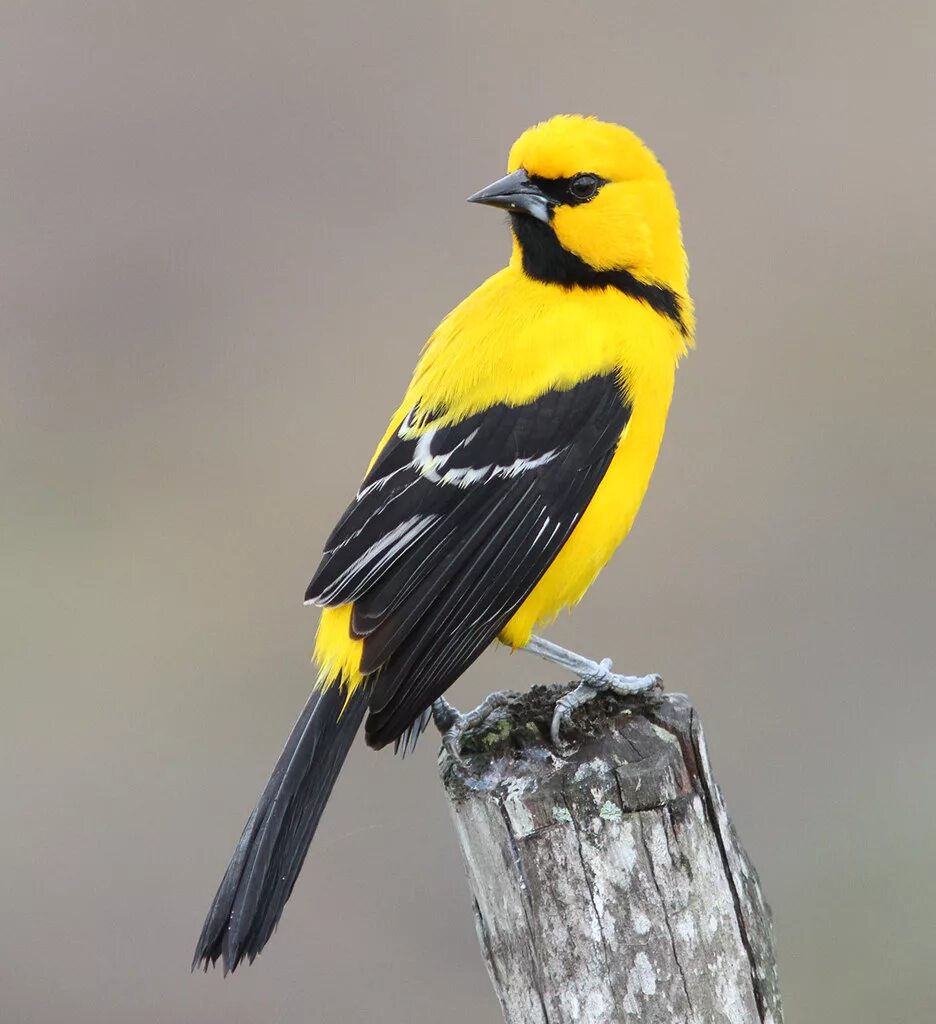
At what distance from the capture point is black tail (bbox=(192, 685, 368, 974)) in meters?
3.96

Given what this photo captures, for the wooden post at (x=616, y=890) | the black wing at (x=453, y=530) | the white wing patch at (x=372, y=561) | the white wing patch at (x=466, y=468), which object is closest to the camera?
the wooden post at (x=616, y=890)

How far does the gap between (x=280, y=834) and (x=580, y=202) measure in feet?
7.31

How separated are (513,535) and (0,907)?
479 centimetres

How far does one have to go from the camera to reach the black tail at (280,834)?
13.0ft

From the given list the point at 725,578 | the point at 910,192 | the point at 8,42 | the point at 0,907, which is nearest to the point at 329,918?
the point at 0,907

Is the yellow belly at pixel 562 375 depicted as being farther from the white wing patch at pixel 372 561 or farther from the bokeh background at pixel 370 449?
the bokeh background at pixel 370 449

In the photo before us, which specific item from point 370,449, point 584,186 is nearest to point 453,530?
point 584,186

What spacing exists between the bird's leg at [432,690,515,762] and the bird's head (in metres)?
1.44

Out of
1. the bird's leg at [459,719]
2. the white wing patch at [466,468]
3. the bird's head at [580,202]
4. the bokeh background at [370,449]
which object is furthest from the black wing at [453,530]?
the bokeh background at [370,449]

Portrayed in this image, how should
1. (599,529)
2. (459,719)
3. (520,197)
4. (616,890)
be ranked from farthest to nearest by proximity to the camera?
(520,197), (599,529), (459,719), (616,890)

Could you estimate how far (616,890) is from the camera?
362 cm

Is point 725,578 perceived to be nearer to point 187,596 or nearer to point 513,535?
point 187,596

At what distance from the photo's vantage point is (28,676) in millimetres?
9508

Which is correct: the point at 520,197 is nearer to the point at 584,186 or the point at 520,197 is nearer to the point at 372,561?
the point at 584,186
